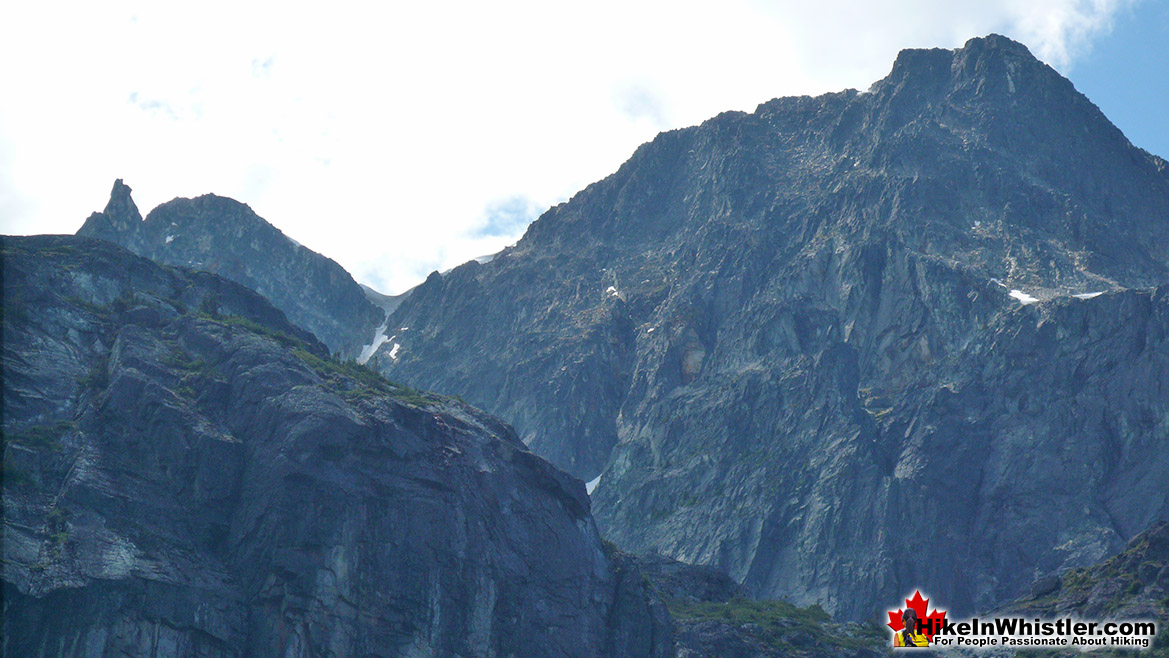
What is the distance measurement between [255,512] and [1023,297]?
3964 inches

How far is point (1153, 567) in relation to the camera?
4579 inches

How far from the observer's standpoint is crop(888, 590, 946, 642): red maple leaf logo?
123481 millimetres

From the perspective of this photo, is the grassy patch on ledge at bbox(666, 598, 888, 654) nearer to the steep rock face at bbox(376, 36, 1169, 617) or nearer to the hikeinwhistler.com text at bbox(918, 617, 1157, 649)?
the hikeinwhistler.com text at bbox(918, 617, 1157, 649)

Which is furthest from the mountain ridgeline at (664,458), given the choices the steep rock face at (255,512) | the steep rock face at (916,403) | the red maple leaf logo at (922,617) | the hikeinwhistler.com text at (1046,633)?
the hikeinwhistler.com text at (1046,633)

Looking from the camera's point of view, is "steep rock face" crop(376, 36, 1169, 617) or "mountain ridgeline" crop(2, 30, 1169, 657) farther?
"steep rock face" crop(376, 36, 1169, 617)

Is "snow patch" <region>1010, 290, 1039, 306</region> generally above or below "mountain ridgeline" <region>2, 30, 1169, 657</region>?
above

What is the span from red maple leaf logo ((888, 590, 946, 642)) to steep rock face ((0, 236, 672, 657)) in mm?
23102

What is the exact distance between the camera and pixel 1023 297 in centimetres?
16888

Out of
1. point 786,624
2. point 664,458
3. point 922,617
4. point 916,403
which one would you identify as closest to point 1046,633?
point 922,617

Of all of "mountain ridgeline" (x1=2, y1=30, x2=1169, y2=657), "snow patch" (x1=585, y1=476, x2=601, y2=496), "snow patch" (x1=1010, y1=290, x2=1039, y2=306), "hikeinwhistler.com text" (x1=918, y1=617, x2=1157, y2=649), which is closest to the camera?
"mountain ridgeline" (x1=2, y1=30, x2=1169, y2=657)

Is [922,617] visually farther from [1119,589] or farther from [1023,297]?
[1023,297]

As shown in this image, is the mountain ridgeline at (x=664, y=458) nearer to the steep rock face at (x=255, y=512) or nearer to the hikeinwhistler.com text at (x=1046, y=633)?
the steep rock face at (x=255, y=512)

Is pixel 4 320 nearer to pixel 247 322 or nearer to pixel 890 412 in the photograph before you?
pixel 247 322

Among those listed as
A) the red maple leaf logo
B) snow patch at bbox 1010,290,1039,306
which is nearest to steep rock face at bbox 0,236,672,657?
the red maple leaf logo
